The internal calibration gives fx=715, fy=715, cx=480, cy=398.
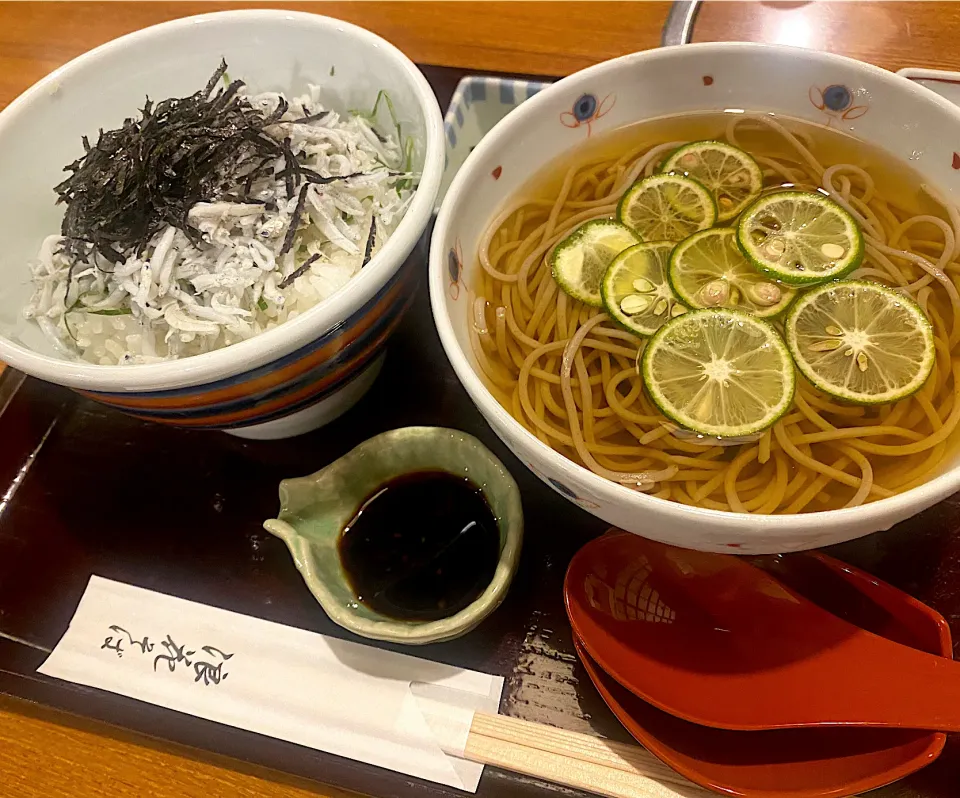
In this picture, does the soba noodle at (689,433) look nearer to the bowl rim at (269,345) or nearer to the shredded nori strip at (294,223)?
the bowl rim at (269,345)

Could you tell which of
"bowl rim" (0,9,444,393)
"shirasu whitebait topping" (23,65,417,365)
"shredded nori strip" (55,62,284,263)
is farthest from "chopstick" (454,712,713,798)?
"shredded nori strip" (55,62,284,263)

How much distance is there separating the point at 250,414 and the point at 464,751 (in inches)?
22.3

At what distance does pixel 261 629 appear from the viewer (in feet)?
3.57

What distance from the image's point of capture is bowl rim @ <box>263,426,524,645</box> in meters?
0.97

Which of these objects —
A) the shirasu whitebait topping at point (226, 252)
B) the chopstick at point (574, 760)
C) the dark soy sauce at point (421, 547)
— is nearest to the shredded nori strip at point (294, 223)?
the shirasu whitebait topping at point (226, 252)

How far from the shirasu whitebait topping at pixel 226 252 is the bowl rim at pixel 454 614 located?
0.29m

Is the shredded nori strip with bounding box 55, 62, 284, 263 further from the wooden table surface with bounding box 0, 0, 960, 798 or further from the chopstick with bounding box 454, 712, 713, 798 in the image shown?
the chopstick with bounding box 454, 712, 713, 798

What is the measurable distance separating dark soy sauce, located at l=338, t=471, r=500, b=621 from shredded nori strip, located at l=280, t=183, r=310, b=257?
0.41 m

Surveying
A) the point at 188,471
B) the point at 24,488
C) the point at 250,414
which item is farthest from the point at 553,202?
the point at 24,488

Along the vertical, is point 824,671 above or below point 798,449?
below

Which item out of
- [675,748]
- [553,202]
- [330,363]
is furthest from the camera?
[553,202]

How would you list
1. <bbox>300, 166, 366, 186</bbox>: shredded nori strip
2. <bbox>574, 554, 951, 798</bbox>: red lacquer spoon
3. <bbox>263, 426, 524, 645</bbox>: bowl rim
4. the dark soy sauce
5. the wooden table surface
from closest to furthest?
<bbox>574, 554, 951, 798</bbox>: red lacquer spoon
<bbox>263, 426, 524, 645</bbox>: bowl rim
the dark soy sauce
<bbox>300, 166, 366, 186</bbox>: shredded nori strip
the wooden table surface

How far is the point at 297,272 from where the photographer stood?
3.74 ft

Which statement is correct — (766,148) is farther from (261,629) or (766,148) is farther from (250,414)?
(261,629)
